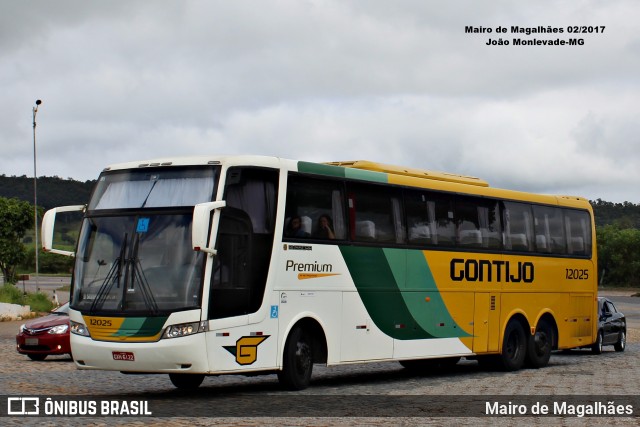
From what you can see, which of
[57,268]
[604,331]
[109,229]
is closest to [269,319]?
[109,229]

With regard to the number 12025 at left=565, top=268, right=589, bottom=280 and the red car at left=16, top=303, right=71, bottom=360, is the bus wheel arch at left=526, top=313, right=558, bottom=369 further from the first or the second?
the red car at left=16, top=303, right=71, bottom=360

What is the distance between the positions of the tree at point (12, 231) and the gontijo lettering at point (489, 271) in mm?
41902

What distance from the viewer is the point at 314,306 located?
17672 millimetres

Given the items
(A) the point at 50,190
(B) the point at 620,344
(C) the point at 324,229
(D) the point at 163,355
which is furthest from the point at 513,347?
(A) the point at 50,190

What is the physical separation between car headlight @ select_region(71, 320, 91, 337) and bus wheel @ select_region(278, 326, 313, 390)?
9.74ft

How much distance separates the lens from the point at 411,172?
20906mm

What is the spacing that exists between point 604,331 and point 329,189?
1435 cm

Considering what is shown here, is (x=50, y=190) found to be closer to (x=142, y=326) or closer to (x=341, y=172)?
(x=341, y=172)

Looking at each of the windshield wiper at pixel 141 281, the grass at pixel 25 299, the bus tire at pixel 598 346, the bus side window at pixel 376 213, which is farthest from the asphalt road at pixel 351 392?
the grass at pixel 25 299

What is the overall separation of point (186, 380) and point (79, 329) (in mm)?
2499

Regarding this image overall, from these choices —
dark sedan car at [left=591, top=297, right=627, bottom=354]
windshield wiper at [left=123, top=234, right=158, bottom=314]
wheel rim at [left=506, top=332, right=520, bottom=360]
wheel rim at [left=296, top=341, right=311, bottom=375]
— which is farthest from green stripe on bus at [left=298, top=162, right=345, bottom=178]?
dark sedan car at [left=591, top=297, right=627, bottom=354]

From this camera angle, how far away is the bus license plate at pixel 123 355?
15422 millimetres

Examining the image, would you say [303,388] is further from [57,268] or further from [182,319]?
[57,268]

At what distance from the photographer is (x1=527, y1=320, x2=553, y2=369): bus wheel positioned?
78.6 ft
